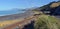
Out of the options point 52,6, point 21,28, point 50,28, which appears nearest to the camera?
point 50,28

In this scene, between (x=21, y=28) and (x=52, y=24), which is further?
(x=21, y=28)

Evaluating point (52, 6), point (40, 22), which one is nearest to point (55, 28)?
point (40, 22)

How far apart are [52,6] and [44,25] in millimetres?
45699

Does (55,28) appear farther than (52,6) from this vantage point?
No

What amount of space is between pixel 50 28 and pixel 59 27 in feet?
3.09

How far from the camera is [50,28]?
926cm

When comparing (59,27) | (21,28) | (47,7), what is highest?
(59,27)

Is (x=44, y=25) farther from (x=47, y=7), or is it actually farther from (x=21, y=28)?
(x=47, y=7)

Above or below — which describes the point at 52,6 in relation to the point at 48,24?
below

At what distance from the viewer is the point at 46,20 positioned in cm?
985

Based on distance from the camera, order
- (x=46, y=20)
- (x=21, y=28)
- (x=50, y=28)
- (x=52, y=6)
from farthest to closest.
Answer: (x=52, y=6)
(x=21, y=28)
(x=46, y=20)
(x=50, y=28)

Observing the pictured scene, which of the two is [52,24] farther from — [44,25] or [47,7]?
[47,7]

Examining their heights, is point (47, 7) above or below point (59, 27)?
below

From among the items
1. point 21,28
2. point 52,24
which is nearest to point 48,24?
point 52,24
